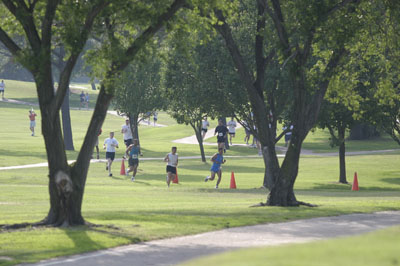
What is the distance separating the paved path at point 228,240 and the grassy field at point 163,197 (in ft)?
1.60

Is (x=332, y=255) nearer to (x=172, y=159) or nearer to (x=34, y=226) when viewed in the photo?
(x=34, y=226)

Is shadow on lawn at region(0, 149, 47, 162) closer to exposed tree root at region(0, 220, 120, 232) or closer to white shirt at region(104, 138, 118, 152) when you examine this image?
white shirt at region(104, 138, 118, 152)

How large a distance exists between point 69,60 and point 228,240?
4.71 metres

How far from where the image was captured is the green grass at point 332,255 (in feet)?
17.5

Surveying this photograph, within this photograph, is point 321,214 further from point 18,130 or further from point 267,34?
point 18,130

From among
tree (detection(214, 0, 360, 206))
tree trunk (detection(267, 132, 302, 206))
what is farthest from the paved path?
tree (detection(214, 0, 360, 206))

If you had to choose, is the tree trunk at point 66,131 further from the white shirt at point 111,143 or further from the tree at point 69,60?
the tree at point 69,60

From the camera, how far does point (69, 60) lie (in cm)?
1442

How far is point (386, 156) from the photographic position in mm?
45469

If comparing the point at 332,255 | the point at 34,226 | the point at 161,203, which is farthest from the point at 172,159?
the point at 332,255

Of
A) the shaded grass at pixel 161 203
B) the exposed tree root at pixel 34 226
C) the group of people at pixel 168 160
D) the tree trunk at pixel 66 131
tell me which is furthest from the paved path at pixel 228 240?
the tree trunk at pixel 66 131

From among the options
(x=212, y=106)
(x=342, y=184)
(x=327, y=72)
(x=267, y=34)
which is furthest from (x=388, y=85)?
(x=342, y=184)

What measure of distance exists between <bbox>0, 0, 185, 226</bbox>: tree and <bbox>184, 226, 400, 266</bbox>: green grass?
8.17 meters

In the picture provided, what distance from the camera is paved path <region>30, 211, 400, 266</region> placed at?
33.2 ft
